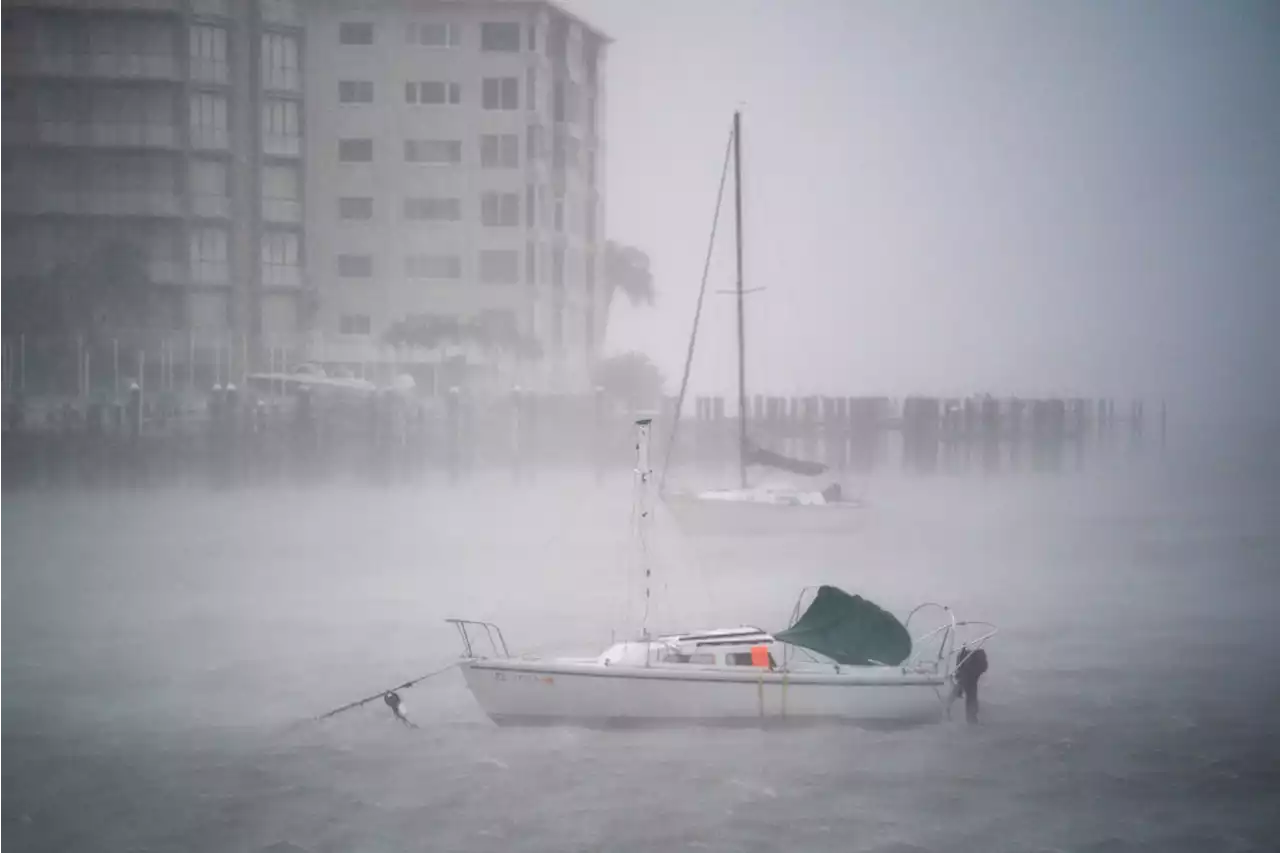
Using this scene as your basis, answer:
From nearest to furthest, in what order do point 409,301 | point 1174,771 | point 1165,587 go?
point 1174,771 < point 1165,587 < point 409,301

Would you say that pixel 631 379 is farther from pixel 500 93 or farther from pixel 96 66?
pixel 96 66

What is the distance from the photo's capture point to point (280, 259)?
80.1 ft

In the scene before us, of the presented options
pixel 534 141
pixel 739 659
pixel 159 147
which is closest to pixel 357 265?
pixel 534 141

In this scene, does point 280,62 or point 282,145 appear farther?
point 280,62

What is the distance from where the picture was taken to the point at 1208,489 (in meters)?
24.9

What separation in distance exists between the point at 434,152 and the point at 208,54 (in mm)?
4732

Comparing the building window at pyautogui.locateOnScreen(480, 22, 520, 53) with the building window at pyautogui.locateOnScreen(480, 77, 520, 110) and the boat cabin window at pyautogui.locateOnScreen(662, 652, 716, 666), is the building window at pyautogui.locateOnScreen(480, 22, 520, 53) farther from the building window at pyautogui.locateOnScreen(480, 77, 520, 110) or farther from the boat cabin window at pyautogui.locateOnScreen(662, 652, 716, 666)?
the boat cabin window at pyautogui.locateOnScreen(662, 652, 716, 666)

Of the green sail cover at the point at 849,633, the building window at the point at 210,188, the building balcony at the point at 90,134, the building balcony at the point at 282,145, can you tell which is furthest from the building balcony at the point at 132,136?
the green sail cover at the point at 849,633

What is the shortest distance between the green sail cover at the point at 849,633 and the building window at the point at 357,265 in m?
15.4

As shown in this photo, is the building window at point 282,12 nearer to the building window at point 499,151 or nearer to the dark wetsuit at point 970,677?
the building window at point 499,151

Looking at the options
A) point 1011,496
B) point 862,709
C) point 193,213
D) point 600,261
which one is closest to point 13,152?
point 193,213

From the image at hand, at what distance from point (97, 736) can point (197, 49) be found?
18.0 meters

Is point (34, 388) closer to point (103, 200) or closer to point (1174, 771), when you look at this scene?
point (103, 200)

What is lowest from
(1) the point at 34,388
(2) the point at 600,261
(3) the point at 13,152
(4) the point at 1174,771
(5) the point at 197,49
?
(4) the point at 1174,771
